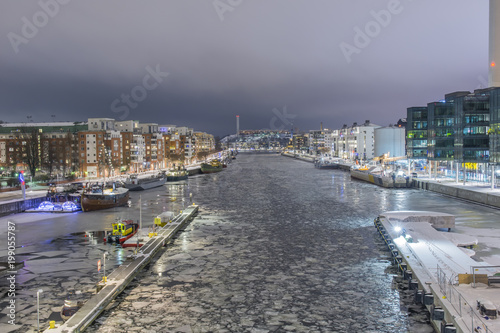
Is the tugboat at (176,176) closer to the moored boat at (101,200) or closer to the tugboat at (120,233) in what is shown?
the moored boat at (101,200)

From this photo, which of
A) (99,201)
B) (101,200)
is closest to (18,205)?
(99,201)

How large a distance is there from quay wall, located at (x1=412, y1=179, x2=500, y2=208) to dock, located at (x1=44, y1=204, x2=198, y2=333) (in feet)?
89.4

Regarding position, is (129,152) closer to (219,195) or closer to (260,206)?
(219,195)

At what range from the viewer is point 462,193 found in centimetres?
4125

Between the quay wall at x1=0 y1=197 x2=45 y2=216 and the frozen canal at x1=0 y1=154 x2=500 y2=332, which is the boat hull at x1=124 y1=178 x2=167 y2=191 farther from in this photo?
the frozen canal at x1=0 y1=154 x2=500 y2=332

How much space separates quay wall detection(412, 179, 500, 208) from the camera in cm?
3550

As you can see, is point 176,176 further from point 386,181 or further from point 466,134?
point 466,134

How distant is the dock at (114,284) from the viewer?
39.7 ft

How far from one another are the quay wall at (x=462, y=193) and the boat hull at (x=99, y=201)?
3372 cm

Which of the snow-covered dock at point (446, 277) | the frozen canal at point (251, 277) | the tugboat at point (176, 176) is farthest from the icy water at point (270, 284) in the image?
the tugboat at point (176, 176)

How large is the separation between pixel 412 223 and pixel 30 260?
68.5 feet

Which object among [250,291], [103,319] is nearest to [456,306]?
[250,291]

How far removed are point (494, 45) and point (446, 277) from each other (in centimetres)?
8345

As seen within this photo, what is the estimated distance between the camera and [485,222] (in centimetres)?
2814
